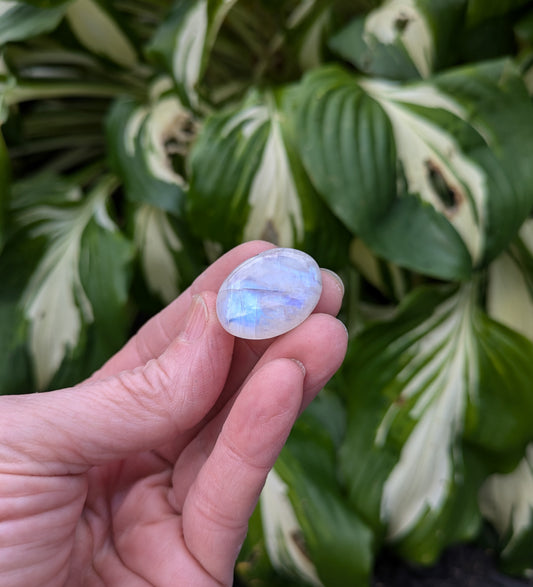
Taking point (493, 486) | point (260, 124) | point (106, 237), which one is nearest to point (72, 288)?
point (106, 237)

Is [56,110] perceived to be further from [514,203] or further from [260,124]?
[514,203]

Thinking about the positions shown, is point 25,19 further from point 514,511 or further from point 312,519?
point 514,511

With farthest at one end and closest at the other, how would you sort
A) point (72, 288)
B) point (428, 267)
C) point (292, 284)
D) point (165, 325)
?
point (72, 288), point (428, 267), point (165, 325), point (292, 284)


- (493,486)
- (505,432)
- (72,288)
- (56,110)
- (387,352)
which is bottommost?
(493,486)

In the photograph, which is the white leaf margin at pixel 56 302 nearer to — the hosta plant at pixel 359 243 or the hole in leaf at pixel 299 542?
the hosta plant at pixel 359 243

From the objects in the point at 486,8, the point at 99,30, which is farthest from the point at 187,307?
the point at 99,30

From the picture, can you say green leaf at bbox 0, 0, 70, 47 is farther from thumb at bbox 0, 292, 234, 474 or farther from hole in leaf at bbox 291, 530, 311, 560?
hole in leaf at bbox 291, 530, 311, 560
